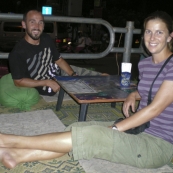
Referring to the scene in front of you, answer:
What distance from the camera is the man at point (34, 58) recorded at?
3.52 meters

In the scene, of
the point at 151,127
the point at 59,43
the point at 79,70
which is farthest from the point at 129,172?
the point at 59,43

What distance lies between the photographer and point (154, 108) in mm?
1950

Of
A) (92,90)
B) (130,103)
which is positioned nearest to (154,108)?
(130,103)

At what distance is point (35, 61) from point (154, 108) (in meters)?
2.18

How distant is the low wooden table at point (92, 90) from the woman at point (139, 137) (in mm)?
492

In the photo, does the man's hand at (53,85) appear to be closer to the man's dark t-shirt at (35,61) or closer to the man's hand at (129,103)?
the man's dark t-shirt at (35,61)

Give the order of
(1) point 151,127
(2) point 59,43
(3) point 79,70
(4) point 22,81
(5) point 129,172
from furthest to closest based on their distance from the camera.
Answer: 1. (2) point 59,43
2. (3) point 79,70
3. (4) point 22,81
4. (5) point 129,172
5. (1) point 151,127

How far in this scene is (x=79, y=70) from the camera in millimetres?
4629

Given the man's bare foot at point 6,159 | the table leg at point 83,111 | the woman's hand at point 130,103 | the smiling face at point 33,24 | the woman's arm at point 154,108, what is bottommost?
the man's bare foot at point 6,159

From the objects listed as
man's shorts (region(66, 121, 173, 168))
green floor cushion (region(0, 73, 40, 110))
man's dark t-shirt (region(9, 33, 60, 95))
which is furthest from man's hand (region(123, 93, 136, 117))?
man's dark t-shirt (region(9, 33, 60, 95))

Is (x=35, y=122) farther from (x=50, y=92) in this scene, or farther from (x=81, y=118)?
(x=50, y=92)

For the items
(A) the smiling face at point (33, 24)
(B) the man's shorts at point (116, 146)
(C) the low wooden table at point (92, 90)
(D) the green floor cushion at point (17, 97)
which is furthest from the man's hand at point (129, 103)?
(A) the smiling face at point (33, 24)

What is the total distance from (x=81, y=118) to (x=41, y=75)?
127 centimetres

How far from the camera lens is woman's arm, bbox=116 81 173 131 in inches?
75.8
